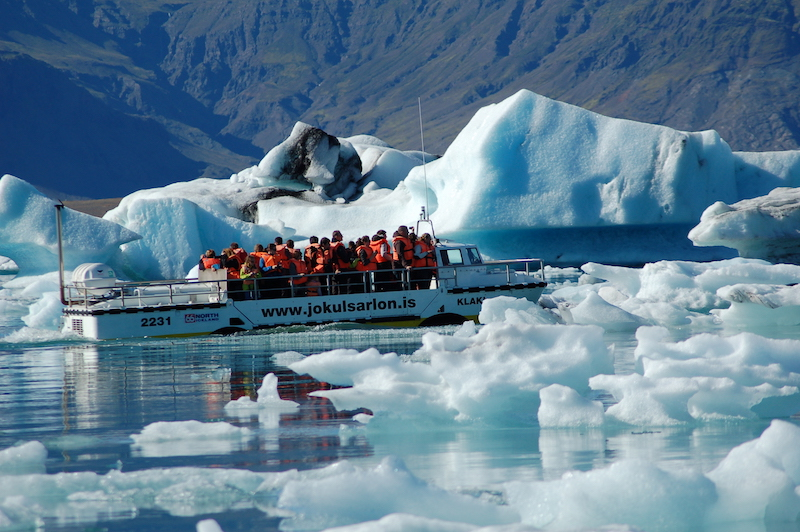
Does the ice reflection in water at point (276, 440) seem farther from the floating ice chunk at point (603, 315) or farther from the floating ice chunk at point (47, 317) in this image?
the floating ice chunk at point (47, 317)

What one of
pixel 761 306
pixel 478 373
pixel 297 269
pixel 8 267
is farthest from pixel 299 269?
pixel 8 267

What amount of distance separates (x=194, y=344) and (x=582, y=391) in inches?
330

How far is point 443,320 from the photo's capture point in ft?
49.3

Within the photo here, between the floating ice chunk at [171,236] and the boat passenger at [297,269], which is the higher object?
the floating ice chunk at [171,236]

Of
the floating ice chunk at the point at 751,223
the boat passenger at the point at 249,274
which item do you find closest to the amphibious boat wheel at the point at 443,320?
the boat passenger at the point at 249,274

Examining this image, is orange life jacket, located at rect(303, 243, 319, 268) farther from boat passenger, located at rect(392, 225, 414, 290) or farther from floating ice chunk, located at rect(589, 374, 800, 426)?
floating ice chunk, located at rect(589, 374, 800, 426)

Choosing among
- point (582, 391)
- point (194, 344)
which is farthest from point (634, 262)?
point (582, 391)

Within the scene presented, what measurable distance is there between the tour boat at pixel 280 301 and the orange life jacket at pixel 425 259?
0.11 m

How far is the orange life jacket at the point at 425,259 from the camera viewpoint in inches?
587

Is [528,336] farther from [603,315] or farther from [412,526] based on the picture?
[603,315]

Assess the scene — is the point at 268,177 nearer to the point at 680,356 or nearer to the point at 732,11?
the point at 680,356

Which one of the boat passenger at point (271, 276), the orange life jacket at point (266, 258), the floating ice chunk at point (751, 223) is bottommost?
the boat passenger at point (271, 276)

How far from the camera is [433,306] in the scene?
49.1 ft

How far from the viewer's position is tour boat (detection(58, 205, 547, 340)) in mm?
14195
